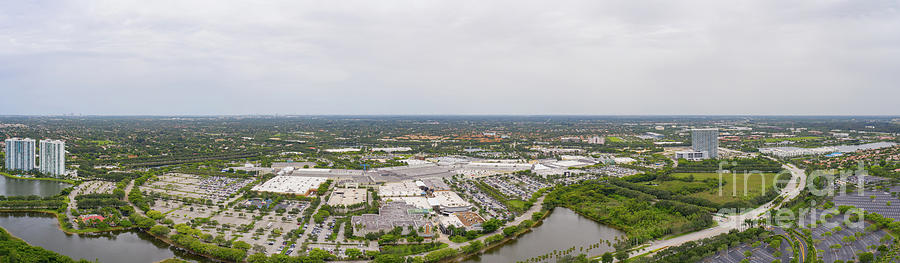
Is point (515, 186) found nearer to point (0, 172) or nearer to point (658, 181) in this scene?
point (658, 181)

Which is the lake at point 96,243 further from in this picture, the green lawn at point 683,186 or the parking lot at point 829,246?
the green lawn at point 683,186

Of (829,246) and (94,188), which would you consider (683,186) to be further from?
(94,188)

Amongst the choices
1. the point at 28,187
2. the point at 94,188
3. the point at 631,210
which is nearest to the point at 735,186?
the point at 631,210

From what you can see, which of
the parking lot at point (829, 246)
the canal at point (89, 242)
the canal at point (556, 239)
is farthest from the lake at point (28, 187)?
the parking lot at point (829, 246)

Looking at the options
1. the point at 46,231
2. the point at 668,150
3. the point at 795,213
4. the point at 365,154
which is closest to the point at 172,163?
Answer: the point at 365,154

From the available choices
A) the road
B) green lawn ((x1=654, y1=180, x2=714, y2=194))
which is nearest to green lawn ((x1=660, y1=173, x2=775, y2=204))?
green lawn ((x1=654, y1=180, x2=714, y2=194))

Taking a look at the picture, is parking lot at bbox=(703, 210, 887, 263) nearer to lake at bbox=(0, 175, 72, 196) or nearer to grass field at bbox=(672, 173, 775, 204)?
grass field at bbox=(672, 173, 775, 204)
